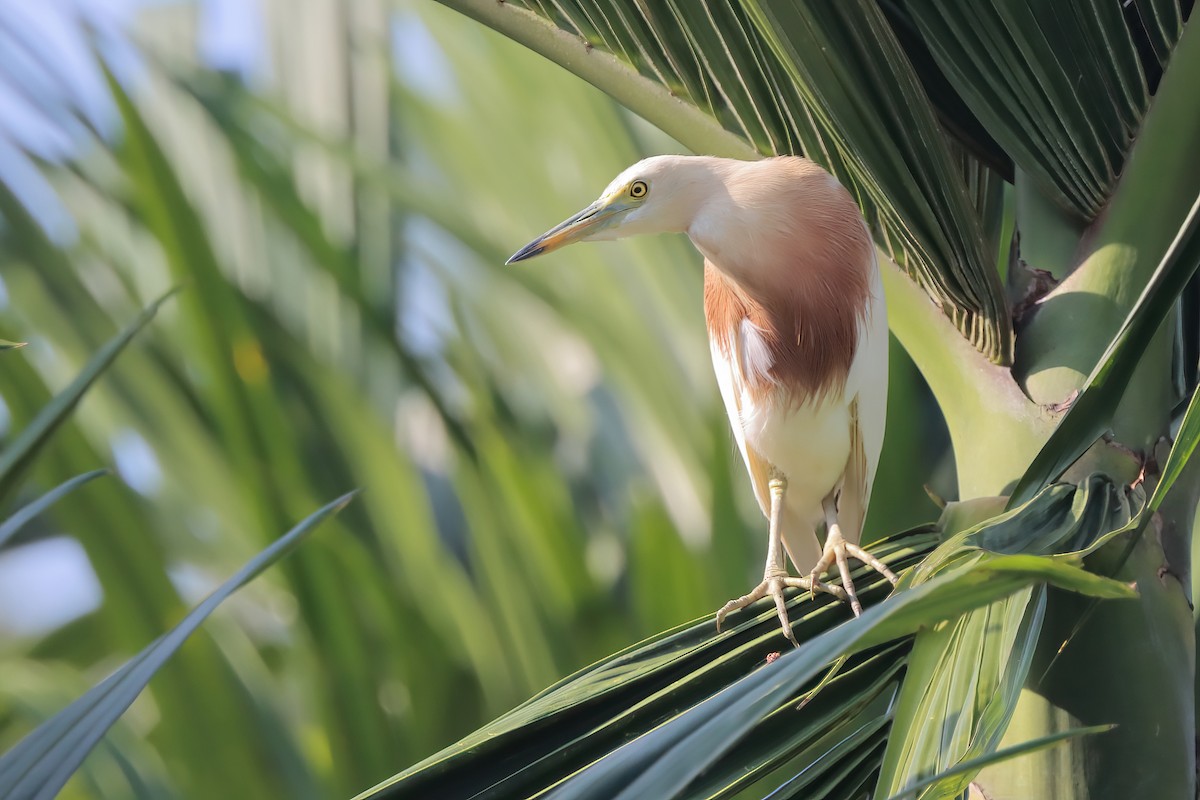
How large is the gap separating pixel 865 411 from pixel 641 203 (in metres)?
0.28

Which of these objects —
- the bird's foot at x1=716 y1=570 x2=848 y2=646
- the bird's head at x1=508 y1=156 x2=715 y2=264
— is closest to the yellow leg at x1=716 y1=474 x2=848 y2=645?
the bird's foot at x1=716 y1=570 x2=848 y2=646

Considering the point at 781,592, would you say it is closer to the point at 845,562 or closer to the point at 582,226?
the point at 845,562

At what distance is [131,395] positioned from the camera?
143cm

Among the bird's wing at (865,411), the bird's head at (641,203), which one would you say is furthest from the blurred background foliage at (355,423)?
the bird's head at (641,203)

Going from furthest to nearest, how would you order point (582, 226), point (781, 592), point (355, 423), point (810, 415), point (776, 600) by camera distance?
point (355, 423) → point (810, 415) → point (582, 226) → point (781, 592) → point (776, 600)

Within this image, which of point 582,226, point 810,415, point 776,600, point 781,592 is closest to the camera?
point 776,600

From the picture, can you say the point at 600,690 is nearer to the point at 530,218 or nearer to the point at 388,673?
the point at 388,673

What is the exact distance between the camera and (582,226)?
3.00ft

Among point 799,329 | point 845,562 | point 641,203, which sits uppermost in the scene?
point 641,203

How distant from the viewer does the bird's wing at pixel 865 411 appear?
1.00 metres

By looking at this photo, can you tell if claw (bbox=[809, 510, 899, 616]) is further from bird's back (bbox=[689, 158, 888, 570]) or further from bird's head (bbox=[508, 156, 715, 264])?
bird's head (bbox=[508, 156, 715, 264])

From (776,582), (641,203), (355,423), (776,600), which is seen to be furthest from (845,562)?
(355,423)

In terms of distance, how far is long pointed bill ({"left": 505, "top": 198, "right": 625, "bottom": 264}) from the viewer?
0.91 m

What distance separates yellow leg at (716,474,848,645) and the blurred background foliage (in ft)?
0.78
